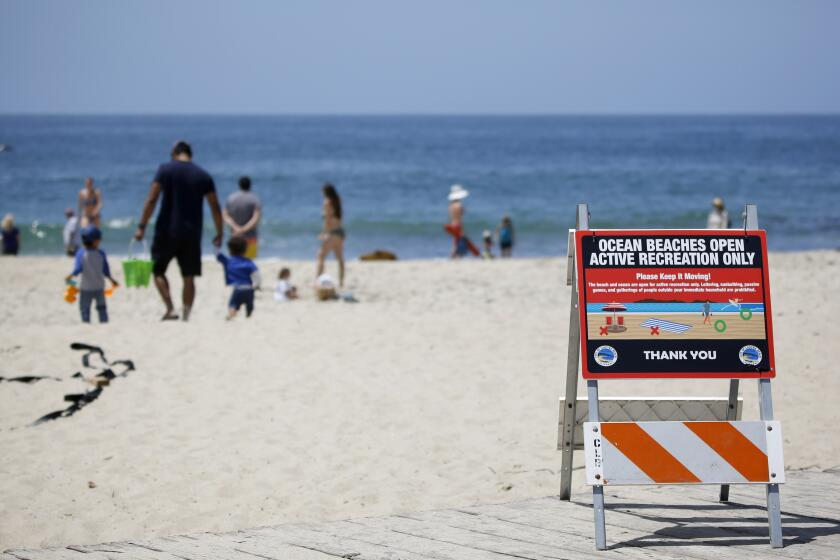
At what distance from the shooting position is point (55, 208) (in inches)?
1695

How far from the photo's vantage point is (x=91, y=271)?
11.3 metres

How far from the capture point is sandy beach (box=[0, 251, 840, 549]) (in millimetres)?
6156

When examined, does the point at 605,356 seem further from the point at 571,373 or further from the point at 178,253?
the point at 178,253

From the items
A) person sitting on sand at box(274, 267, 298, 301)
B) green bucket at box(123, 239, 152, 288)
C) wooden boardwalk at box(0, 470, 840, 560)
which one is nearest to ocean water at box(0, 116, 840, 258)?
person sitting on sand at box(274, 267, 298, 301)

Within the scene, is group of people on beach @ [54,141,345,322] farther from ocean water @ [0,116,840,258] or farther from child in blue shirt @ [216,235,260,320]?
ocean water @ [0,116,840,258]

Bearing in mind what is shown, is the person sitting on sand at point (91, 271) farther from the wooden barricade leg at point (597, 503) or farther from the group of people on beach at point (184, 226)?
the wooden barricade leg at point (597, 503)

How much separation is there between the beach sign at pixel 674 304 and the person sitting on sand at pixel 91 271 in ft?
24.9

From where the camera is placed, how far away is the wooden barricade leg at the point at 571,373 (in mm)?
5027

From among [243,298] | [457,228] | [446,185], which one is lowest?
[243,298]

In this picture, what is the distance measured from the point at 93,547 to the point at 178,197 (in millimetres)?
6687

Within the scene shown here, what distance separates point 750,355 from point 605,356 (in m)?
0.68

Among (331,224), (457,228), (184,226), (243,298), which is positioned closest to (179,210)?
(184,226)

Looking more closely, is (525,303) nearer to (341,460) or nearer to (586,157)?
(341,460)

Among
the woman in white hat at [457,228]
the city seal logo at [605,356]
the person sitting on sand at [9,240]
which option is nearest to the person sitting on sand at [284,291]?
the woman in white hat at [457,228]
